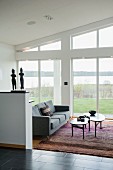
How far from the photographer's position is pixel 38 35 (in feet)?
25.6

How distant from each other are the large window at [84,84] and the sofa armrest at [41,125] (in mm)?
3085

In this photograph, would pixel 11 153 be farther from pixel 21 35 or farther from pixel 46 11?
pixel 21 35

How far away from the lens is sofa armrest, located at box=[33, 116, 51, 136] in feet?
17.0

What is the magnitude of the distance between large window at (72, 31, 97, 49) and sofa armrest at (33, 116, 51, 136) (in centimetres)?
367

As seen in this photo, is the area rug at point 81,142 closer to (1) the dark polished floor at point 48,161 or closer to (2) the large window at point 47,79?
(1) the dark polished floor at point 48,161

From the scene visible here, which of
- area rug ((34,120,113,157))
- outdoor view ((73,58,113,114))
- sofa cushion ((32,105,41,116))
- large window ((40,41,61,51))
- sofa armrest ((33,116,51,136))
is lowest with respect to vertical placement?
area rug ((34,120,113,157))

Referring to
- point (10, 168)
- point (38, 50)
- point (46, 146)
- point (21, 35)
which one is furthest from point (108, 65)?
point (10, 168)

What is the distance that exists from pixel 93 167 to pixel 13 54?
6233 mm

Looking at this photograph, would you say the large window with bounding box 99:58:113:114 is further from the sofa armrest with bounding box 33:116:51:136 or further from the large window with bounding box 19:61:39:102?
the sofa armrest with bounding box 33:116:51:136

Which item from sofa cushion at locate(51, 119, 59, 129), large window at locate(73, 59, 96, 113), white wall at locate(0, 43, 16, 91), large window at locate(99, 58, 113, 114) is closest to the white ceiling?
white wall at locate(0, 43, 16, 91)

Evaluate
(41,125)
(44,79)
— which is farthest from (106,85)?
(41,125)

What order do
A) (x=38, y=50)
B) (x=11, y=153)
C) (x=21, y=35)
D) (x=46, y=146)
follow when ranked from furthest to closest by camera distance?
(x=38, y=50) < (x=21, y=35) < (x=46, y=146) < (x=11, y=153)

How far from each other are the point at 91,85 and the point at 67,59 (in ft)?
4.37

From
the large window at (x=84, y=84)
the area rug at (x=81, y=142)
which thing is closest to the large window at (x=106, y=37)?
the large window at (x=84, y=84)
